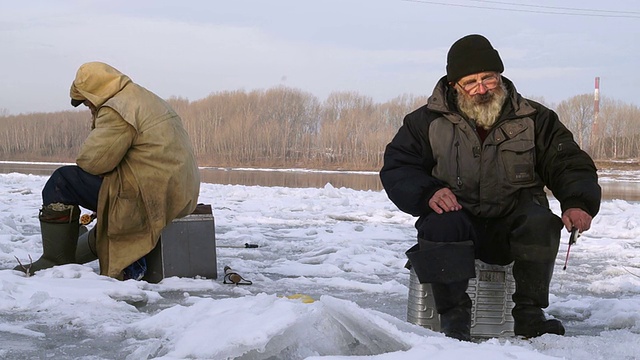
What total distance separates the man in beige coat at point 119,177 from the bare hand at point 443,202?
1614mm

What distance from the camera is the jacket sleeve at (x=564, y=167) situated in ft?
8.16

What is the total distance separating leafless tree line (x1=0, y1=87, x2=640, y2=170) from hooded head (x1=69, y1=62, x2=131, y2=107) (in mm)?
58275

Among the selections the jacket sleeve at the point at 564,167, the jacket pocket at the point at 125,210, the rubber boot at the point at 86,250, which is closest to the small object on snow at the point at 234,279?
the jacket pocket at the point at 125,210

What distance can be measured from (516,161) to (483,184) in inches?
6.0

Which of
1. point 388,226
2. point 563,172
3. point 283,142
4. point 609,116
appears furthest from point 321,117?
point 563,172

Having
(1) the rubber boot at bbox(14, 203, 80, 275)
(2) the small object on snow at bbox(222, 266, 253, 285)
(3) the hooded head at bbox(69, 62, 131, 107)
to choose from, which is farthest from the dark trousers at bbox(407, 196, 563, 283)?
(1) the rubber boot at bbox(14, 203, 80, 275)

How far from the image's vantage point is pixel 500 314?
2.68 meters

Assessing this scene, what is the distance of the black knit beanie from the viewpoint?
2.70m

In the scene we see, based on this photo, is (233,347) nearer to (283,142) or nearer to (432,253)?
(432,253)

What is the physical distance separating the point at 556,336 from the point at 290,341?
3.36 ft

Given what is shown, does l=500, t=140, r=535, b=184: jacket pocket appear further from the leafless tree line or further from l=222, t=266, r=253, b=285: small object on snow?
the leafless tree line

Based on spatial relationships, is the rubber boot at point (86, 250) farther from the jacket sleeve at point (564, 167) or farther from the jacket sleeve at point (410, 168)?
the jacket sleeve at point (564, 167)

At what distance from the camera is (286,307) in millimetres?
1954

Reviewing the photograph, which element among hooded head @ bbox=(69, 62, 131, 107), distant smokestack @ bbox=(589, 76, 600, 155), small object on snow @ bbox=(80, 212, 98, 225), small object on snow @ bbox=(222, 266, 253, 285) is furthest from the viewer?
distant smokestack @ bbox=(589, 76, 600, 155)
